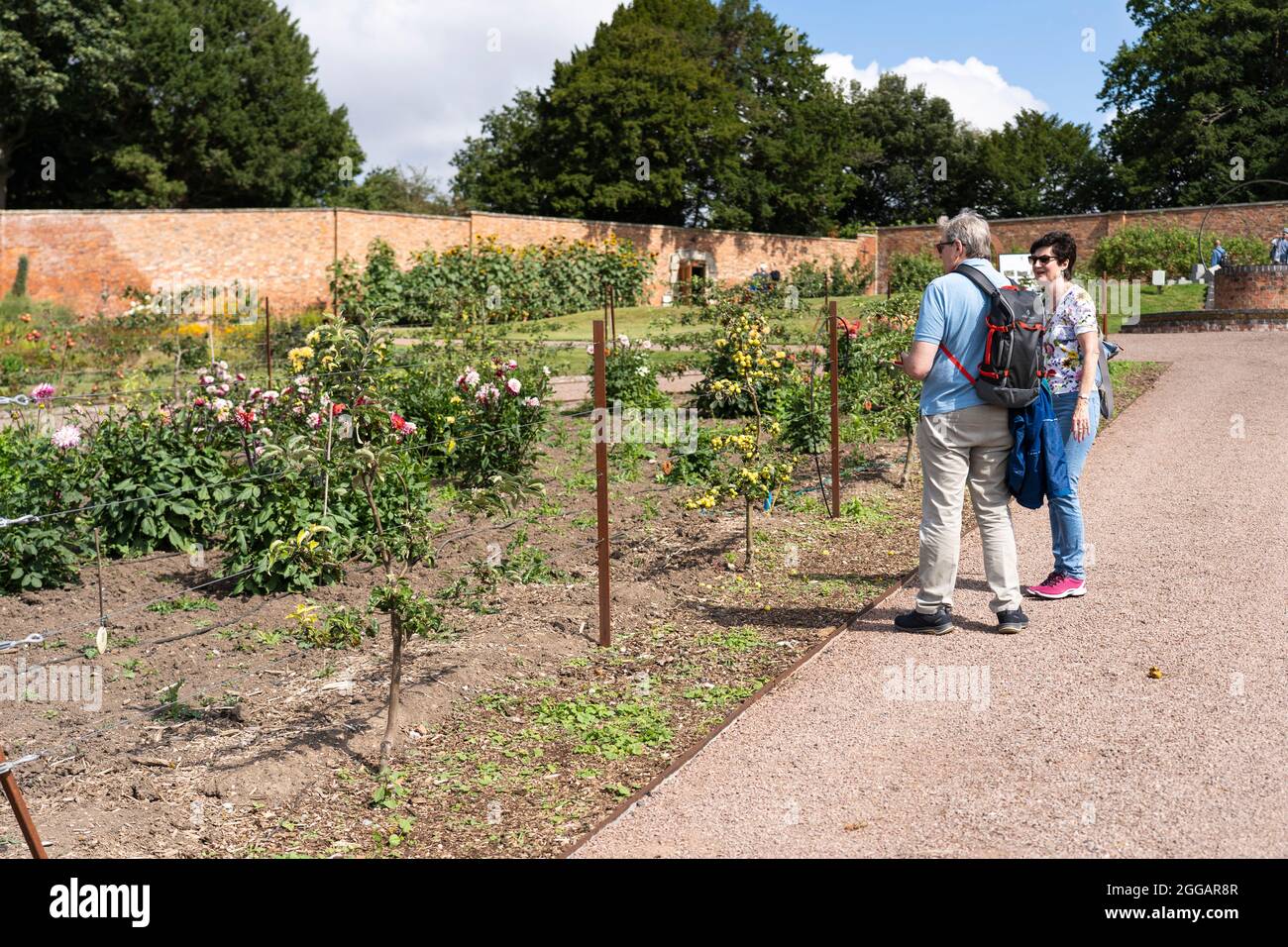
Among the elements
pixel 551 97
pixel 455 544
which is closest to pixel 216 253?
pixel 551 97

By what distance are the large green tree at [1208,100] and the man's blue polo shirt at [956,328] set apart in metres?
37.8

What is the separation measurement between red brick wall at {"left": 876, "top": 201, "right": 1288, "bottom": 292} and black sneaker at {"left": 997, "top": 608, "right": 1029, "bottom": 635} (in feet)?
89.6

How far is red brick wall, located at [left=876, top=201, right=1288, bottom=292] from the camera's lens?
33.8 meters

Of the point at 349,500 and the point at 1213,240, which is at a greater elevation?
the point at 1213,240

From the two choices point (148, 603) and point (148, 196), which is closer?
point (148, 603)

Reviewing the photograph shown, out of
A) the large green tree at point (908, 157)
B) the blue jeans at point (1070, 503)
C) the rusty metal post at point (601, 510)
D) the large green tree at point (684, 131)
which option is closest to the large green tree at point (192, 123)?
the large green tree at point (684, 131)

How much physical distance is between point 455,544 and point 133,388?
312 centimetres

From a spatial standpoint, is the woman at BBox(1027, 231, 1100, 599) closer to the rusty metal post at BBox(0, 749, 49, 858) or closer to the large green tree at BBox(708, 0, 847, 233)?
the rusty metal post at BBox(0, 749, 49, 858)

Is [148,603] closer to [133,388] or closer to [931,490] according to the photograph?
[133,388]

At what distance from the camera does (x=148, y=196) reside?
3631cm

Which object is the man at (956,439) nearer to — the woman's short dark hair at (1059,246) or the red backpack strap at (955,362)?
the red backpack strap at (955,362)

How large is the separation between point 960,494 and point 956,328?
2.51 feet

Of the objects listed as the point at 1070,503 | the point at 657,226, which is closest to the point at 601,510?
the point at 1070,503

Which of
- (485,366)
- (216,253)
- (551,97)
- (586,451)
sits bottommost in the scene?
(586,451)
